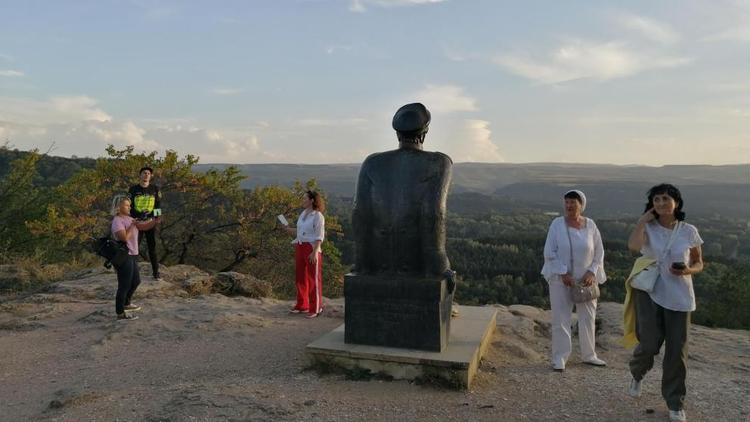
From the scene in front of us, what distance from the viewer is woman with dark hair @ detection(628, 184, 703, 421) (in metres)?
3.49

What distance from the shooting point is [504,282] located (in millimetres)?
28500

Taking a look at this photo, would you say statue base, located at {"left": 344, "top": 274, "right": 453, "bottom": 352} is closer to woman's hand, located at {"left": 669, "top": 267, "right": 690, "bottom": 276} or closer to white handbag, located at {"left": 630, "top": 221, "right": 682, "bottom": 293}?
white handbag, located at {"left": 630, "top": 221, "right": 682, "bottom": 293}

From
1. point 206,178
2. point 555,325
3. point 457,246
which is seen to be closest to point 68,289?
point 206,178

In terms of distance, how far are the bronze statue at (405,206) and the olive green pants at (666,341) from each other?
60.7 inches

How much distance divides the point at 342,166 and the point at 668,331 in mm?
193179

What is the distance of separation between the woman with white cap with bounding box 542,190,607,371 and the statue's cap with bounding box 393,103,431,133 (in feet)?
4.97

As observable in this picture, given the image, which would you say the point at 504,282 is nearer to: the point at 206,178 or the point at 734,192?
the point at 206,178

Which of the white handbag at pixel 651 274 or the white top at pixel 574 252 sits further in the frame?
the white top at pixel 574 252

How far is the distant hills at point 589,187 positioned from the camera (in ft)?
292

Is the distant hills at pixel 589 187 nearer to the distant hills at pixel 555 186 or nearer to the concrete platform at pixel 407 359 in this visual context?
the distant hills at pixel 555 186

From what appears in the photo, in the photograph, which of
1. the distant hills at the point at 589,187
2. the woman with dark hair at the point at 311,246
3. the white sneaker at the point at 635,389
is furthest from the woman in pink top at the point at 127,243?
the distant hills at the point at 589,187

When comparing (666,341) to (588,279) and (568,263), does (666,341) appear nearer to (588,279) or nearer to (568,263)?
(588,279)

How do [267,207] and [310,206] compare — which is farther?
[267,207]

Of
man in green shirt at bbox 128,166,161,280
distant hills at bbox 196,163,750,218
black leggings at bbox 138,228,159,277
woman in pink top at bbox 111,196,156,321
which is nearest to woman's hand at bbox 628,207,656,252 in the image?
woman in pink top at bbox 111,196,156,321
